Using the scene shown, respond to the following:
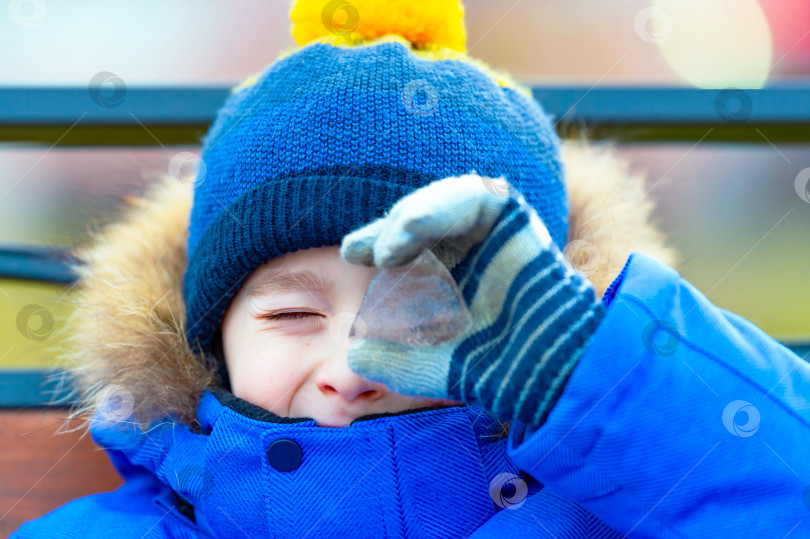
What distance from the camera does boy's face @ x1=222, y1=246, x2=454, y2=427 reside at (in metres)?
1.05

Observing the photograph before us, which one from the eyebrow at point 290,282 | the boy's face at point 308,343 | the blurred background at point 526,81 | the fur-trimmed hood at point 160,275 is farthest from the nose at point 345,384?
the blurred background at point 526,81

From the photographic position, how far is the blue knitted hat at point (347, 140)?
43.0 inches

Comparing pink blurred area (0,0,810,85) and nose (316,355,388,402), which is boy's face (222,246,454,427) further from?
pink blurred area (0,0,810,85)

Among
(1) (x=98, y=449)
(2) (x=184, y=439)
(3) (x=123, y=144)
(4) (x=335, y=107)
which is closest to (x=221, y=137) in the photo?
(4) (x=335, y=107)

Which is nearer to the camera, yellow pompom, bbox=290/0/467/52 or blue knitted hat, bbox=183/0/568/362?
blue knitted hat, bbox=183/0/568/362

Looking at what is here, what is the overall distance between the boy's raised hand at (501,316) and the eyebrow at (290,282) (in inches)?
10.4

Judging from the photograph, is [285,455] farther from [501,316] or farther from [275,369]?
[501,316]

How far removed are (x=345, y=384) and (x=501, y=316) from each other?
310 mm

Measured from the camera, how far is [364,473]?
1021mm

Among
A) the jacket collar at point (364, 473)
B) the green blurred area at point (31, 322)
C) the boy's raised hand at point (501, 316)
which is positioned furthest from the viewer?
the green blurred area at point (31, 322)

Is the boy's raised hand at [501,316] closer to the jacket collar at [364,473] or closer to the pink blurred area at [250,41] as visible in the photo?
the jacket collar at [364,473]

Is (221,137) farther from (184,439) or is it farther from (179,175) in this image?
(184,439)

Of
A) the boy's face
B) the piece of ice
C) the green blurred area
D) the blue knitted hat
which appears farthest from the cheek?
the green blurred area

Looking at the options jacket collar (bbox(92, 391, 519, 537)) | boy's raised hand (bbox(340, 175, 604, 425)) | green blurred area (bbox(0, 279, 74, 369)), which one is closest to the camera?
boy's raised hand (bbox(340, 175, 604, 425))
